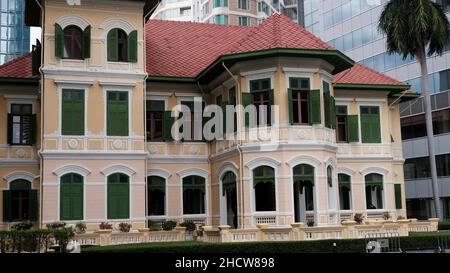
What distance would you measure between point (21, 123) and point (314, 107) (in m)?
12.6

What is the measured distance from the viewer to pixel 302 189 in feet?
78.9

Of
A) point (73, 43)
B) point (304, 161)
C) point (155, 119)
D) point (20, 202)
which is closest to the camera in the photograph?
point (304, 161)

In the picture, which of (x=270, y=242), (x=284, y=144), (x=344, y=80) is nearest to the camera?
(x=270, y=242)

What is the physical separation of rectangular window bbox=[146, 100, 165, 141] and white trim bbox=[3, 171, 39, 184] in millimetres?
5229

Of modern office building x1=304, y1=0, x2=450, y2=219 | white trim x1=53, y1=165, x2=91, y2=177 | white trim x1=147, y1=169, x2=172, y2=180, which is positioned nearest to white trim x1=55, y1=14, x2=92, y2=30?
white trim x1=53, y1=165, x2=91, y2=177

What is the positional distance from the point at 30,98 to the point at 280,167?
1134 cm

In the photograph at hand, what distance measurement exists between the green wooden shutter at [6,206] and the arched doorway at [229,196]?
8932 millimetres

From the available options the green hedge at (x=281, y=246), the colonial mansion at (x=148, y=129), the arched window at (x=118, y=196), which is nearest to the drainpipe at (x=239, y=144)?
the colonial mansion at (x=148, y=129)

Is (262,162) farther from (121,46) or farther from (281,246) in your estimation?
(121,46)

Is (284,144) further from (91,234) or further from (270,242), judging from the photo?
(91,234)

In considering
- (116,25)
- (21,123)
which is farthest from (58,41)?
(21,123)

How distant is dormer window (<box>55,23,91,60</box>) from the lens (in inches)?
911
